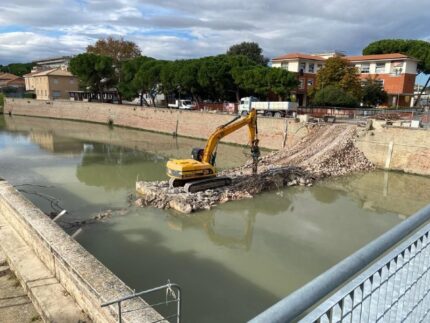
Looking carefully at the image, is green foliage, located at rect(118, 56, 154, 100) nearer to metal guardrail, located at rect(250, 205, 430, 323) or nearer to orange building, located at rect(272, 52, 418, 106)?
orange building, located at rect(272, 52, 418, 106)

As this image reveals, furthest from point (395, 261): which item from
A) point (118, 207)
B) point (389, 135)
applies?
point (389, 135)

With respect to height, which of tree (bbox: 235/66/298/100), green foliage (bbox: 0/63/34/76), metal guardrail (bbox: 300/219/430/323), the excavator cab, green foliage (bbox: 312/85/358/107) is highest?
green foliage (bbox: 0/63/34/76)

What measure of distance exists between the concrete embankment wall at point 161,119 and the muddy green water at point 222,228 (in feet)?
17.8

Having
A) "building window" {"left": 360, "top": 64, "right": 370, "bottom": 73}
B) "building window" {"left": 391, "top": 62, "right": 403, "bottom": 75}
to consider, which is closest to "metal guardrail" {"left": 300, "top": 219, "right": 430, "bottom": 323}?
"building window" {"left": 391, "top": 62, "right": 403, "bottom": 75}

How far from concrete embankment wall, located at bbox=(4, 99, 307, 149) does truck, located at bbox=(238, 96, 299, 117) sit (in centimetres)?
336

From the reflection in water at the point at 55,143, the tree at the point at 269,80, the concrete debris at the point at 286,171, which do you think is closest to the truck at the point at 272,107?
the tree at the point at 269,80

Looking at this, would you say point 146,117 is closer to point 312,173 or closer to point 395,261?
point 312,173

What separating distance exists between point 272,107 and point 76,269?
25353 millimetres

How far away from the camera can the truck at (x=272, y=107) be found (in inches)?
1117

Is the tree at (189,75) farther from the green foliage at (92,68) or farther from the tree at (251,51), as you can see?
the tree at (251,51)

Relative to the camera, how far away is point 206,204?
39.6ft

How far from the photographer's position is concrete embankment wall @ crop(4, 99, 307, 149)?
24.4m

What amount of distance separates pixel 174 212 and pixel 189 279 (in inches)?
166

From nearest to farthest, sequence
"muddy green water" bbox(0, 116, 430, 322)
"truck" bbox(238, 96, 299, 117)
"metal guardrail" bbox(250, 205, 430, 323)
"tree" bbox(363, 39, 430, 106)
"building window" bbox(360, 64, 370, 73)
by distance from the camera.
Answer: "metal guardrail" bbox(250, 205, 430, 323)
"muddy green water" bbox(0, 116, 430, 322)
"truck" bbox(238, 96, 299, 117)
"tree" bbox(363, 39, 430, 106)
"building window" bbox(360, 64, 370, 73)
